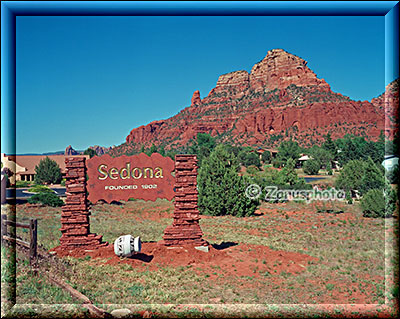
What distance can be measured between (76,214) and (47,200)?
1836cm

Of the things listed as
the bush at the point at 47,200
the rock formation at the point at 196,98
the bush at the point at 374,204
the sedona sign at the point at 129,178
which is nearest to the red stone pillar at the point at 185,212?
the sedona sign at the point at 129,178

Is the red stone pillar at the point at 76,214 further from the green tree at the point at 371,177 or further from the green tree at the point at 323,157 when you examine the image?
the green tree at the point at 323,157

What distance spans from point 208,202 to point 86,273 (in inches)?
638

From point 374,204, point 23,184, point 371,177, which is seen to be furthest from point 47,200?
point 371,177

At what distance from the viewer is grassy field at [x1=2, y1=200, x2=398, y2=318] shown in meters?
7.07

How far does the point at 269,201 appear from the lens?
3219 centimetres

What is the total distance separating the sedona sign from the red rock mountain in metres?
106

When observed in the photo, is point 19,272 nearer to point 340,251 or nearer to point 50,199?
point 340,251

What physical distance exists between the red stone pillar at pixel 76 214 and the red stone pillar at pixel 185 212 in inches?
92.9

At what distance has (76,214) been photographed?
10805 mm

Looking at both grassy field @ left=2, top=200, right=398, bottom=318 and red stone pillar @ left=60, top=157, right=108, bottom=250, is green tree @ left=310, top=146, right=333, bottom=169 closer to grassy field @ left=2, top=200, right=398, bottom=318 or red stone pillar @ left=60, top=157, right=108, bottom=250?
grassy field @ left=2, top=200, right=398, bottom=318

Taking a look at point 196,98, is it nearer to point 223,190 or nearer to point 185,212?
point 223,190

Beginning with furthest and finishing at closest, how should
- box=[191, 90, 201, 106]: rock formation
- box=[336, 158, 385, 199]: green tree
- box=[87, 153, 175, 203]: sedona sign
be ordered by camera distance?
box=[191, 90, 201, 106]: rock formation → box=[336, 158, 385, 199]: green tree → box=[87, 153, 175, 203]: sedona sign

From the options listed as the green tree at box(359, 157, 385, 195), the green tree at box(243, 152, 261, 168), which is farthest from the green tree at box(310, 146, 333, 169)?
the green tree at box(359, 157, 385, 195)
